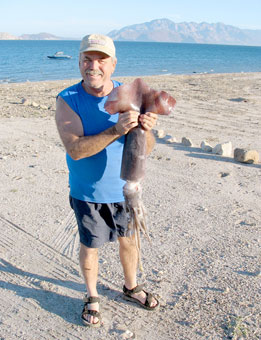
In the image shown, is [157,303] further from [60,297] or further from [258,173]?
[258,173]

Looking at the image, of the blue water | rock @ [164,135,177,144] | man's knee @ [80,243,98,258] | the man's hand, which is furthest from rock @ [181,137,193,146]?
the blue water

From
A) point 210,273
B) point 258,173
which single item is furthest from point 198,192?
point 210,273

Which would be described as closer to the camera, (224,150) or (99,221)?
(99,221)

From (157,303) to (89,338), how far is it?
65 centimetres

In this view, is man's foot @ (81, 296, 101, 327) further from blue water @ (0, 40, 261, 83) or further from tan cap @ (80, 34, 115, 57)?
blue water @ (0, 40, 261, 83)

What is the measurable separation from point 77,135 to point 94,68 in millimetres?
472

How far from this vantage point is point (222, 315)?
3.11 metres

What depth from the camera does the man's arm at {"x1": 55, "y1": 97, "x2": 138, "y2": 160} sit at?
2.57 meters

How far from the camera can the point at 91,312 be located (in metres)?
3.02

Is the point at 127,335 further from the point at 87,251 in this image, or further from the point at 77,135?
the point at 77,135

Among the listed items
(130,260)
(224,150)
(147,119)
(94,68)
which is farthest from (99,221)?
(224,150)

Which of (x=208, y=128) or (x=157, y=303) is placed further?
(x=208, y=128)

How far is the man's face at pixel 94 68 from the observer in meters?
2.65

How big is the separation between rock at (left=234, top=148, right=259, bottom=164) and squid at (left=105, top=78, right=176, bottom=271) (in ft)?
14.3
